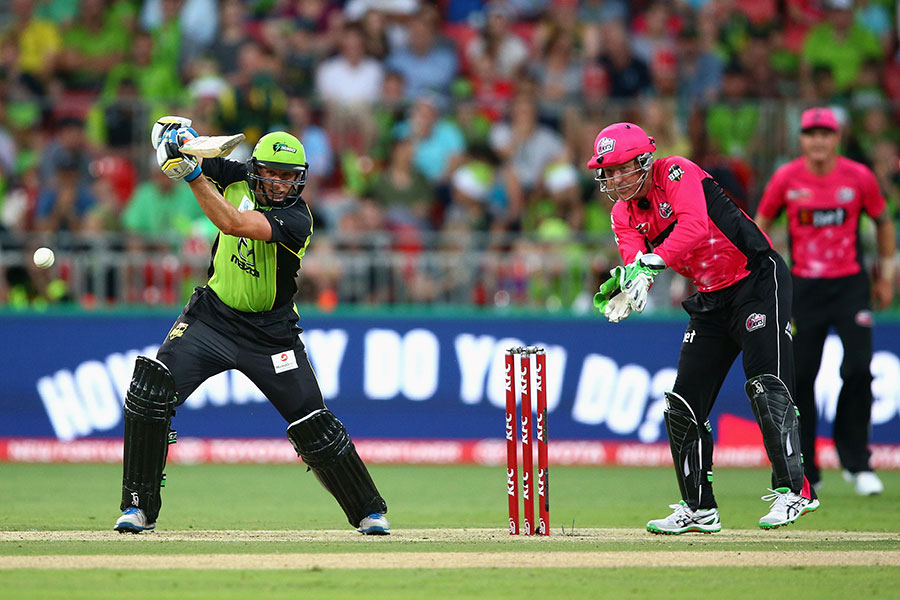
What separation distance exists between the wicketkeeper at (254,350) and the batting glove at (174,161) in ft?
0.71

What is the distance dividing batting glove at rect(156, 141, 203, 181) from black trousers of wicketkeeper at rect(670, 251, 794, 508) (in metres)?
3.01

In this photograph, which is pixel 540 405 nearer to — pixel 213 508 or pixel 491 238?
pixel 213 508

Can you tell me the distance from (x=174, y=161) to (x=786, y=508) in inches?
152

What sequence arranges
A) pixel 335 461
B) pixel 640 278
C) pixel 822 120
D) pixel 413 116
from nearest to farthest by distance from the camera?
pixel 640 278 < pixel 335 461 < pixel 822 120 < pixel 413 116

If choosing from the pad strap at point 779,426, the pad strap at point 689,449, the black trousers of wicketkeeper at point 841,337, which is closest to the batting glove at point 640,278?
the pad strap at point 689,449

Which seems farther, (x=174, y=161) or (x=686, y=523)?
(x=686, y=523)

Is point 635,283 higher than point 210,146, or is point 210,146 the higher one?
point 210,146

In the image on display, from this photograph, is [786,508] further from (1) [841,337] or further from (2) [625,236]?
(1) [841,337]

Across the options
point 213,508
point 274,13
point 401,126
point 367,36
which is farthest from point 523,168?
point 213,508

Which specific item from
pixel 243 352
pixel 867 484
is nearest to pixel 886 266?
pixel 867 484

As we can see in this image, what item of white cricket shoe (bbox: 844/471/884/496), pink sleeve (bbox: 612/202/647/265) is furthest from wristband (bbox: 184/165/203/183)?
white cricket shoe (bbox: 844/471/884/496)

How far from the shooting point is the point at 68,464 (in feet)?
41.3

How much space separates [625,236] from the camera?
25.1ft

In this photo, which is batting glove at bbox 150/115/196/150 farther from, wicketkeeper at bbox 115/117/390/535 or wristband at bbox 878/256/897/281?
wristband at bbox 878/256/897/281
